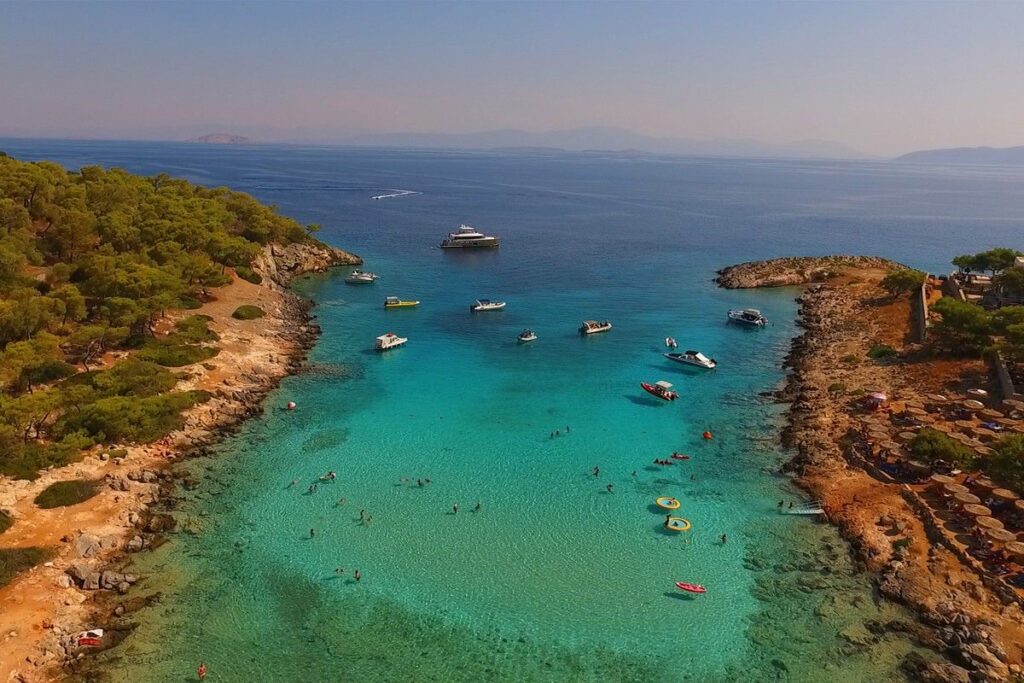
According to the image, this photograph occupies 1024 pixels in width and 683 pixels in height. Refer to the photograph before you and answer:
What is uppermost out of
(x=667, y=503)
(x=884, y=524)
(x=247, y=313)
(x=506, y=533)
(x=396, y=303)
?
(x=247, y=313)

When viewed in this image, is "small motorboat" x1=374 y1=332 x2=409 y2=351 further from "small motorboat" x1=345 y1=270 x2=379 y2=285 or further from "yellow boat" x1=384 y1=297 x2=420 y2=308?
"small motorboat" x1=345 y1=270 x2=379 y2=285

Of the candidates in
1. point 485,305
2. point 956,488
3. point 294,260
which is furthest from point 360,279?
point 956,488

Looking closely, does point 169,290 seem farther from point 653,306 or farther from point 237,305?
point 653,306

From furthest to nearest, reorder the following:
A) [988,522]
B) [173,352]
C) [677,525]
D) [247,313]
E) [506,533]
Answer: [247,313] < [173,352] < [677,525] < [506,533] < [988,522]

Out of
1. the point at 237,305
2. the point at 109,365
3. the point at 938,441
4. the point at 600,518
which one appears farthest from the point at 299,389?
the point at 938,441

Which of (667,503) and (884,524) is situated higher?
(884,524)

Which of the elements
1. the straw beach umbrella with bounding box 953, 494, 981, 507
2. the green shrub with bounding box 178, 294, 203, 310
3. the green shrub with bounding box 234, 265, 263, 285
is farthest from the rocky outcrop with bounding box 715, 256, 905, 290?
the green shrub with bounding box 178, 294, 203, 310

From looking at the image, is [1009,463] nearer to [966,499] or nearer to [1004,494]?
[1004,494]
